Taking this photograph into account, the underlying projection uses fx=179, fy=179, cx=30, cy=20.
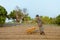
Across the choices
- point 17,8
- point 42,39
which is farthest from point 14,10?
point 42,39

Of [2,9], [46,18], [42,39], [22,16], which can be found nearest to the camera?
[42,39]

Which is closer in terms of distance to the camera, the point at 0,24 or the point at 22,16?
the point at 0,24

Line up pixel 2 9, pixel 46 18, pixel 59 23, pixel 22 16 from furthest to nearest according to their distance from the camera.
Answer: pixel 22 16 < pixel 46 18 < pixel 2 9 < pixel 59 23

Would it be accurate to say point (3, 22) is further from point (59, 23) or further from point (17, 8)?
point (17, 8)

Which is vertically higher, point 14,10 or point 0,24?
point 14,10

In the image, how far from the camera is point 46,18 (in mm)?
28453

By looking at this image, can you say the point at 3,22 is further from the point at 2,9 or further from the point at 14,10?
the point at 14,10

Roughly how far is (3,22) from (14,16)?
35.4 ft

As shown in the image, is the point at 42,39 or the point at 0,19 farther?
the point at 0,19

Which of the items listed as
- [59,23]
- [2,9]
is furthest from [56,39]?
[2,9]

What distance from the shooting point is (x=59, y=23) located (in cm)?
2019

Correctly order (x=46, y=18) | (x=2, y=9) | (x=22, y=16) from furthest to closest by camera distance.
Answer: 1. (x=22, y=16)
2. (x=46, y=18)
3. (x=2, y=9)

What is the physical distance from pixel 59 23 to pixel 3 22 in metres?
6.60

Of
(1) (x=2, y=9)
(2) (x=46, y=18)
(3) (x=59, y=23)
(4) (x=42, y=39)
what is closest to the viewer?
(4) (x=42, y=39)
